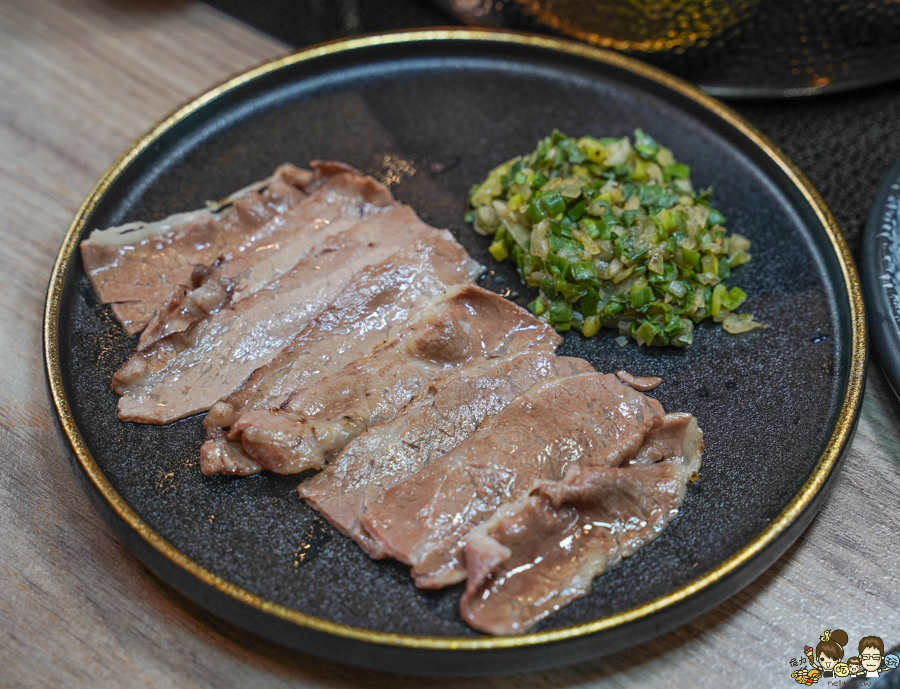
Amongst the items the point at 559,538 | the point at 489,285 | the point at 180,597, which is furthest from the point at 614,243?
the point at 180,597

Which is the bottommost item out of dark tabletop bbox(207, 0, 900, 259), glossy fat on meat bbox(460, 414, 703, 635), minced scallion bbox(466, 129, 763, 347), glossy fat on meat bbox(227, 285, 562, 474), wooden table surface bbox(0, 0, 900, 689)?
wooden table surface bbox(0, 0, 900, 689)

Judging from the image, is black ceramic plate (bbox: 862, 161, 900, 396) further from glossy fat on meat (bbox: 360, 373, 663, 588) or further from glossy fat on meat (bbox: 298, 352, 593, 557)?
glossy fat on meat (bbox: 298, 352, 593, 557)

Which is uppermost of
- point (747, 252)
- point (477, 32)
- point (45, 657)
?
point (477, 32)

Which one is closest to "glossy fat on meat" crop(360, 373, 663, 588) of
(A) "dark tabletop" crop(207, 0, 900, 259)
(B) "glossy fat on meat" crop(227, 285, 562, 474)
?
(B) "glossy fat on meat" crop(227, 285, 562, 474)

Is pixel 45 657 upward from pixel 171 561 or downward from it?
downward

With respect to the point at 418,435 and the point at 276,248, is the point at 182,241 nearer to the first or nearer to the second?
the point at 276,248

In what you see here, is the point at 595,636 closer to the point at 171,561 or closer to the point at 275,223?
the point at 171,561

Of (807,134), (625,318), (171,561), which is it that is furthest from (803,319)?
(171,561)
